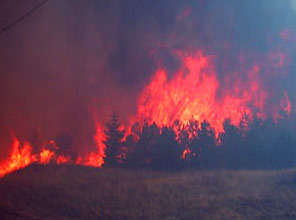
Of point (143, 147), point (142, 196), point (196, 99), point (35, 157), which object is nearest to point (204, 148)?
point (143, 147)

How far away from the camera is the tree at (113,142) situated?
20719 millimetres

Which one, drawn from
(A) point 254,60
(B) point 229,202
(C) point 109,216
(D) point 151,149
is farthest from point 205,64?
(C) point 109,216

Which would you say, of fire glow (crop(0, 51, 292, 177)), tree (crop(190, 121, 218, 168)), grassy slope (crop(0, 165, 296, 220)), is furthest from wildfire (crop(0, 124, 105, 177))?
tree (crop(190, 121, 218, 168))

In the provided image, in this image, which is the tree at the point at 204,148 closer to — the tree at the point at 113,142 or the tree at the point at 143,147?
the tree at the point at 143,147

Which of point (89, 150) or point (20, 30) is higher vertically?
point (20, 30)

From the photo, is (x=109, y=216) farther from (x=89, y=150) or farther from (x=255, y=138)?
(x=255, y=138)

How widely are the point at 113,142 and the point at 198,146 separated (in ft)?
16.9

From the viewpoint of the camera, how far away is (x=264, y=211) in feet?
37.4

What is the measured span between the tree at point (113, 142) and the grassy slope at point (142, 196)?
4628 millimetres

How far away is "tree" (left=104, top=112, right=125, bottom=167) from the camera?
20719 mm

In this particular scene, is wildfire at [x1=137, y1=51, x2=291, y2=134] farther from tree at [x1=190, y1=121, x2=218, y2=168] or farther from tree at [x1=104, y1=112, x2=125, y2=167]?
tree at [x1=104, y1=112, x2=125, y2=167]

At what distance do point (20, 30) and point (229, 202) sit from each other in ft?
57.2

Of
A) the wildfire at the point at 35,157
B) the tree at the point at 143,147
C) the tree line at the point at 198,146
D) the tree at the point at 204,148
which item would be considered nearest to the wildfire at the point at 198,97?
the tree line at the point at 198,146

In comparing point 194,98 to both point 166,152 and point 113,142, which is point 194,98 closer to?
point 166,152
